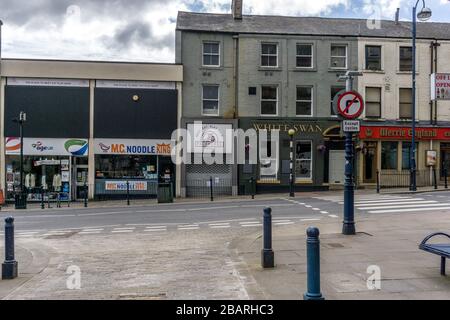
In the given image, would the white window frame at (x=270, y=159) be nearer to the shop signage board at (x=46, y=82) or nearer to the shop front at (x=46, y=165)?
the shop front at (x=46, y=165)

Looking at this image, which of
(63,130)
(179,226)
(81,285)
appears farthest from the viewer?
(63,130)

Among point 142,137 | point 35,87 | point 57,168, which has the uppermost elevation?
A: point 35,87

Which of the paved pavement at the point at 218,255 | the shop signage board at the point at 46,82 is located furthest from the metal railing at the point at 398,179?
the shop signage board at the point at 46,82

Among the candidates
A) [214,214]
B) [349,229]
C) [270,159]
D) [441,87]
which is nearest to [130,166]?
[270,159]

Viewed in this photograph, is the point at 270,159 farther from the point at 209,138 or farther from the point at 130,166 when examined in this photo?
the point at 130,166

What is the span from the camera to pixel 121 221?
17.0 m

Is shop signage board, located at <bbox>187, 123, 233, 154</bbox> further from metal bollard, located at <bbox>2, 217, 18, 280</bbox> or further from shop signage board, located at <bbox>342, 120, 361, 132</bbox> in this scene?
metal bollard, located at <bbox>2, 217, 18, 280</bbox>

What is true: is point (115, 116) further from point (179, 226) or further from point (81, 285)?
point (81, 285)

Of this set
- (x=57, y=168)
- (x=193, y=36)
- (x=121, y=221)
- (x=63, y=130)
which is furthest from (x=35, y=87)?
(x=121, y=221)

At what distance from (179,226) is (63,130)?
1526 cm

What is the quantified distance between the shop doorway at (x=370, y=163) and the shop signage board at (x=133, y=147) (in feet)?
39.1

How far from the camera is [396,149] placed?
2967 cm

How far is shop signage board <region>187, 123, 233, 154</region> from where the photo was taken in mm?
28203

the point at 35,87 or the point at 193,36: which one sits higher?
the point at 193,36
